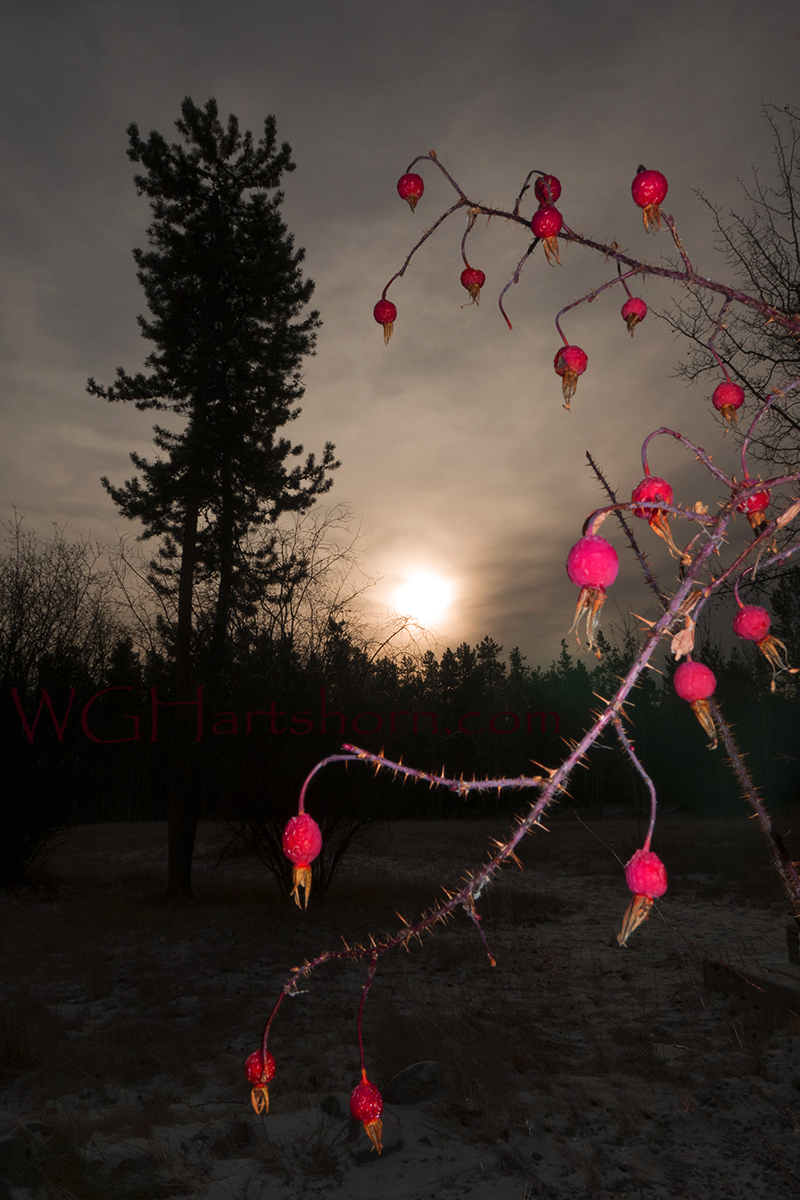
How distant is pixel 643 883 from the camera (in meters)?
0.67

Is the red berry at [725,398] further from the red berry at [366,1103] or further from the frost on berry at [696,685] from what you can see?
the red berry at [366,1103]

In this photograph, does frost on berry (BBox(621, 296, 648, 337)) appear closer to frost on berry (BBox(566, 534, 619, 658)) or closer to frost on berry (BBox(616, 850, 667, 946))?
frost on berry (BBox(566, 534, 619, 658))

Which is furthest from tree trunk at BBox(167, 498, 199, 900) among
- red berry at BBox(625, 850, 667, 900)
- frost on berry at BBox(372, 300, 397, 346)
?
red berry at BBox(625, 850, 667, 900)

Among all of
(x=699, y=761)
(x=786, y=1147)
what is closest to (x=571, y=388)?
(x=786, y=1147)

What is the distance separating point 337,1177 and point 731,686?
3080cm

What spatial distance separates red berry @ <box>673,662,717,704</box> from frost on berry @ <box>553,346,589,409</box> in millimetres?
334

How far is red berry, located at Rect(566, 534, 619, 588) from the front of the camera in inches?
23.2

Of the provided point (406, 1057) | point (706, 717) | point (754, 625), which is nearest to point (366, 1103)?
point (706, 717)

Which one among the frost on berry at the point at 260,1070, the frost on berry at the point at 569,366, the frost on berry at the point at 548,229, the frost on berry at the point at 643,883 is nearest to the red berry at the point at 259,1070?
the frost on berry at the point at 260,1070

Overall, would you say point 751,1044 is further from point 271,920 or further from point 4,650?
point 4,650

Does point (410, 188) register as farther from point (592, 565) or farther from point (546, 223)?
point (592, 565)

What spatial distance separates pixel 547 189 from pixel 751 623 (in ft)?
1.86

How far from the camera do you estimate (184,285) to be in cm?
1334

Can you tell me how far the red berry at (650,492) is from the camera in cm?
74
